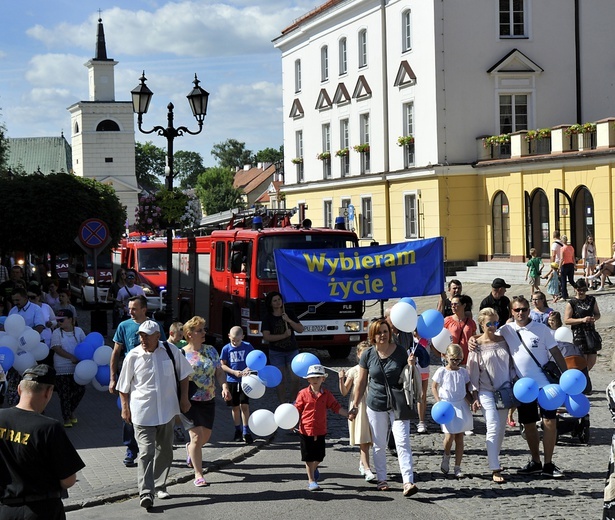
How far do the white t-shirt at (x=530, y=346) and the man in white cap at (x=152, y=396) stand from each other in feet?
11.4

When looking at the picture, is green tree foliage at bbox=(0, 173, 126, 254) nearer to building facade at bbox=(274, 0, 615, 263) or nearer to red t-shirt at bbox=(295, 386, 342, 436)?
building facade at bbox=(274, 0, 615, 263)

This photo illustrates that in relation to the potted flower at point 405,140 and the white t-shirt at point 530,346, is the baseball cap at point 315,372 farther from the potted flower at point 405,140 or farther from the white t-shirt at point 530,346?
the potted flower at point 405,140

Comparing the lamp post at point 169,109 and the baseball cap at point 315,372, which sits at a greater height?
the lamp post at point 169,109

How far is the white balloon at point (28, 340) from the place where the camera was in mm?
13805

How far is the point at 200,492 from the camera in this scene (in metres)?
10.8

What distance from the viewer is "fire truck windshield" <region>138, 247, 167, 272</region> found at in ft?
110

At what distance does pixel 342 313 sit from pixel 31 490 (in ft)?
46.2

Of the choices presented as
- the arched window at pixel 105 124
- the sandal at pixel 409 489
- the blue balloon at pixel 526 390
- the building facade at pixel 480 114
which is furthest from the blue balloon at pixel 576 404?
the arched window at pixel 105 124

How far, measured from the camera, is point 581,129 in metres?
36.4

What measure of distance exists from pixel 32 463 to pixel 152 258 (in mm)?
27730

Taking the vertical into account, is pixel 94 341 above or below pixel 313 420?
above

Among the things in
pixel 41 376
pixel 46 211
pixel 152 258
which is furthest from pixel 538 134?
pixel 41 376

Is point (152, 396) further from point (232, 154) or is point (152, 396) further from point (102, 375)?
point (232, 154)

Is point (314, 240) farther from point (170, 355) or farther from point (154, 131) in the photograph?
point (170, 355)
